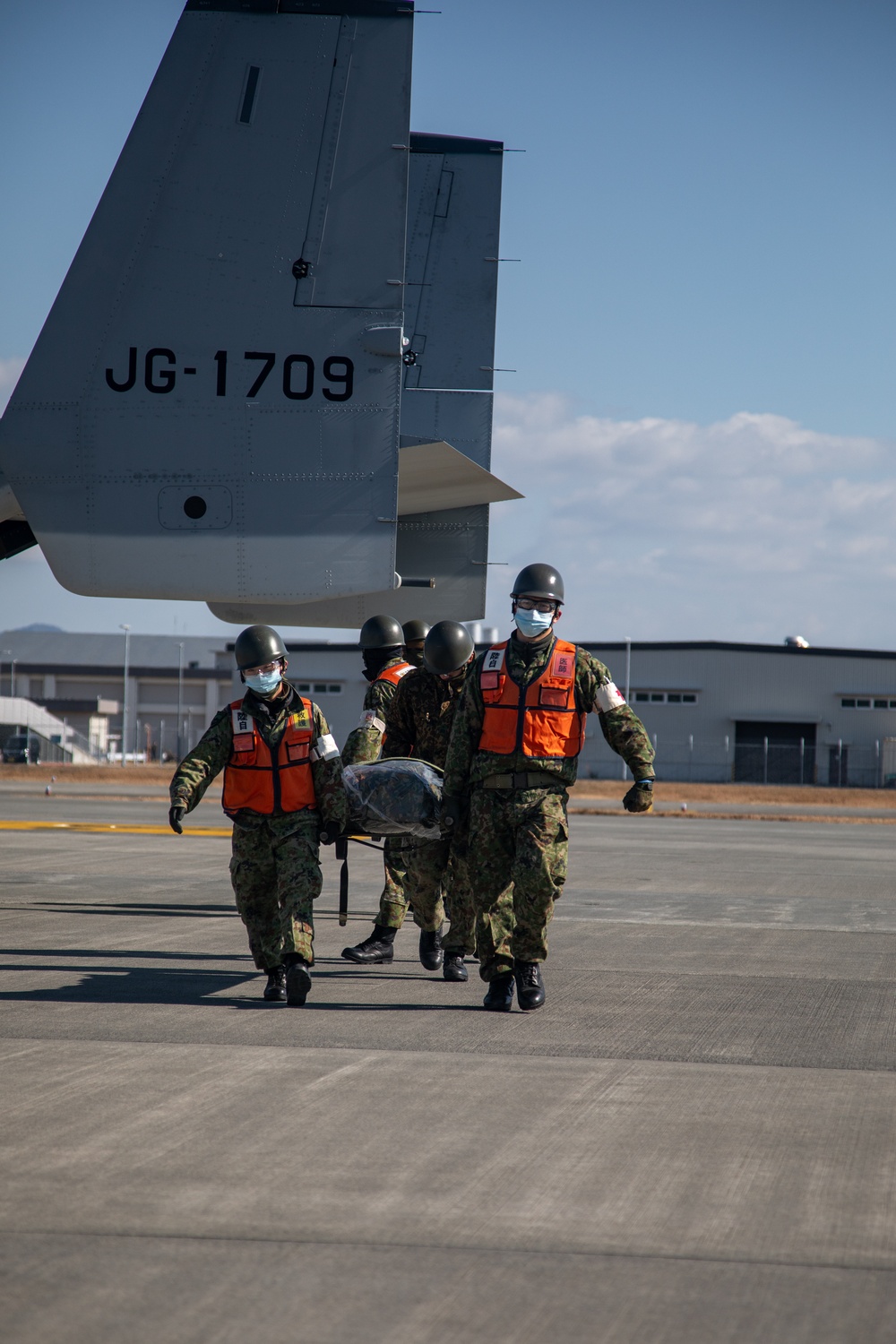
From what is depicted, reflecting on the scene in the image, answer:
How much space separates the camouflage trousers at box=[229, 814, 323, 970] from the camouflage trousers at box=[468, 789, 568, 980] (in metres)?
0.85

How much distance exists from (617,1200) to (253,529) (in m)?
6.13

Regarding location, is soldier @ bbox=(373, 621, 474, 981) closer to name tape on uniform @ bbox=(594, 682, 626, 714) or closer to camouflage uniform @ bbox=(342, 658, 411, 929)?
camouflage uniform @ bbox=(342, 658, 411, 929)

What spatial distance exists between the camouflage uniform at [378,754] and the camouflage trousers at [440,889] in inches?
8.3

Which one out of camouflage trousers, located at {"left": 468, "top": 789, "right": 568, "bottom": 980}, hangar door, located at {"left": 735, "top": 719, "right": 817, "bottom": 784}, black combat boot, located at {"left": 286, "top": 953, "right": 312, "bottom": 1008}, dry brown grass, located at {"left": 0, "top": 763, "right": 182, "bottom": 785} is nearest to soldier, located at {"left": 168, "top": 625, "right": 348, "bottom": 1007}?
black combat boot, located at {"left": 286, "top": 953, "right": 312, "bottom": 1008}

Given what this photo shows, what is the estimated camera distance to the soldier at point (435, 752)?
24.5 feet

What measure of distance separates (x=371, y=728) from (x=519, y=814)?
6.08 feet

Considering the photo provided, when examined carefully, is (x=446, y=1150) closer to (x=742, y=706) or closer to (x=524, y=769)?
(x=524, y=769)

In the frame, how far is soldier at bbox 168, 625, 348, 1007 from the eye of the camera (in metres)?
6.85

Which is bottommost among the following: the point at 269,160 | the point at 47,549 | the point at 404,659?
the point at 404,659

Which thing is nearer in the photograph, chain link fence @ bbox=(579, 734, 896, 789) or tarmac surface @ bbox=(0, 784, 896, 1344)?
tarmac surface @ bbox=(0, 784, 896, 1344)

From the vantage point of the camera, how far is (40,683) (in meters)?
97.6

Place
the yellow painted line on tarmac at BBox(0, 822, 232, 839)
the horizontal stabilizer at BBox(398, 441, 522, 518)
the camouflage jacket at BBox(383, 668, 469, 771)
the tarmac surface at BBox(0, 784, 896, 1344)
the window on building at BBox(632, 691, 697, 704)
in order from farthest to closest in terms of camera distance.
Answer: the window on building at BBox(632, 691, 697, 704) < the yellow painted line on tarmac at BBox(0, 822, 232, 839) < the horizontal stabilizer at BBox(398, 441, 522, 518) < the camouflage jacket at BBox(383, 668, 469, 771) < the tarmac surface at BBox(0, 784, 896, 1344)

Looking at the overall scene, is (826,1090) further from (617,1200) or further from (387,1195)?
(387,1195)

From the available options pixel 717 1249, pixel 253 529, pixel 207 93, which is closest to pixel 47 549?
pixel 253 529
